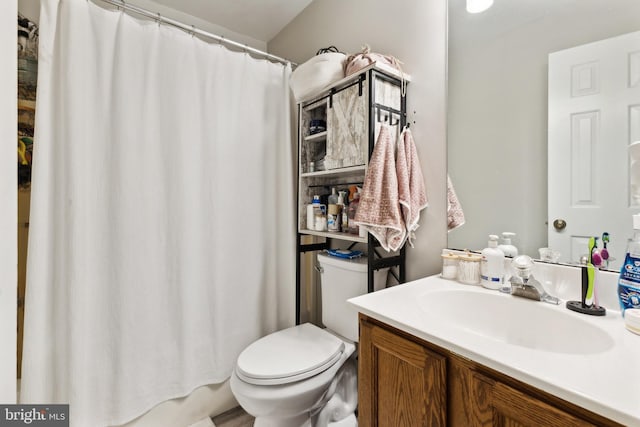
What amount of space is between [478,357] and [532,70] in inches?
36.8

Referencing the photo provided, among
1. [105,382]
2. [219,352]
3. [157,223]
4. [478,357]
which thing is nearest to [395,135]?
[478,357]

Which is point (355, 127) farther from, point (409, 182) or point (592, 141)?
point (592, 141)

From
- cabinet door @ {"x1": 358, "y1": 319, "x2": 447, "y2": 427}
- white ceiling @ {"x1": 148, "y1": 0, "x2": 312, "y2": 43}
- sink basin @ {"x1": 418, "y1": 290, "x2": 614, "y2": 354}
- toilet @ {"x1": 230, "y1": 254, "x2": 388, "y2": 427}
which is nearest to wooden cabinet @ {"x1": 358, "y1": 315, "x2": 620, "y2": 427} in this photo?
cabinet door @ {"x1": 358, "y1": 319, "x2": 447, "y2": 427}

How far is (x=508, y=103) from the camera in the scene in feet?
3.31

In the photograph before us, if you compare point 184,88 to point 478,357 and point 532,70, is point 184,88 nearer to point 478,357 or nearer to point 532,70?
point 532,70

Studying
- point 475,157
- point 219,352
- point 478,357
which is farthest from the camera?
point 219,352

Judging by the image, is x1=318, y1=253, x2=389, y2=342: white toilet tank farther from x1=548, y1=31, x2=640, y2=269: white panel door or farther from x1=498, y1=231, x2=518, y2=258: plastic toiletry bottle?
x1=548, y1=31, x2=640, y2=269: white panel door

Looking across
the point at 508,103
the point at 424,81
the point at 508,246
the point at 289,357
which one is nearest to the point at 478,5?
the point at 424,81

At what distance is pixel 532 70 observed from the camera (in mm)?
947

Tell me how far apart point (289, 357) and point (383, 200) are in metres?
0.75

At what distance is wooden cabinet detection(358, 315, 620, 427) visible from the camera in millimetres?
509

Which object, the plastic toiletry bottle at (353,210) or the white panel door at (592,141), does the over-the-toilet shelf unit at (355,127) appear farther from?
the white panel door at (592,141)

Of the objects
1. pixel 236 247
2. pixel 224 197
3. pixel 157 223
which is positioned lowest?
pixel 236 247
